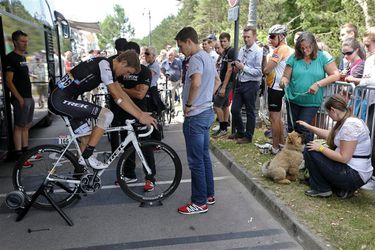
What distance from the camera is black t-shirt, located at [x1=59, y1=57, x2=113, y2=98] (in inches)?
165

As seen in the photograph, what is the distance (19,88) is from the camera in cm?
618

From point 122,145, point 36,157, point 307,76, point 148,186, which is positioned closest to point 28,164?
point 36,157

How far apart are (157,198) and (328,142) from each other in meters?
2.08

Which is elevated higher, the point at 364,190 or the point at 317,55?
the point at 317,55

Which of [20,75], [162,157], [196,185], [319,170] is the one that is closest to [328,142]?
[319,170]

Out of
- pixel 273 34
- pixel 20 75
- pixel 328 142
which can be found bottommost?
pixel 328 142

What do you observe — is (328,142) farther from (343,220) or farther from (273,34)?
(273,34)

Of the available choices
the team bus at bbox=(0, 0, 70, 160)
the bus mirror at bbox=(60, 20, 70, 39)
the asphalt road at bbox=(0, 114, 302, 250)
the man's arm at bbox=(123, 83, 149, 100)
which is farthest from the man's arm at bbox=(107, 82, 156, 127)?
the bus mirror at bbox=(60, 20, 70, 39)

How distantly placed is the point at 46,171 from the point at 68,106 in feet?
2.66

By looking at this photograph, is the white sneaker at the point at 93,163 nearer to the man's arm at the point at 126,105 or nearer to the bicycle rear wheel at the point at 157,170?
the bicycle rear wheel at the point at 157,170

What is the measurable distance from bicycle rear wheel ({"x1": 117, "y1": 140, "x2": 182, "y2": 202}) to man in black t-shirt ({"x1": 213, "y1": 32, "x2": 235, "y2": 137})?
9.53ft

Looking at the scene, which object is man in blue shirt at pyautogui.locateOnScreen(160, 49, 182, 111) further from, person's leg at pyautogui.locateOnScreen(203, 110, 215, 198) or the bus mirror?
person's leg at pyautogui.locateOnScreen(203, 110, 215, 198)

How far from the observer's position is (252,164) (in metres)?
5.74

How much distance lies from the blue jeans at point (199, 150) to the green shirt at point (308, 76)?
58.2 inches
